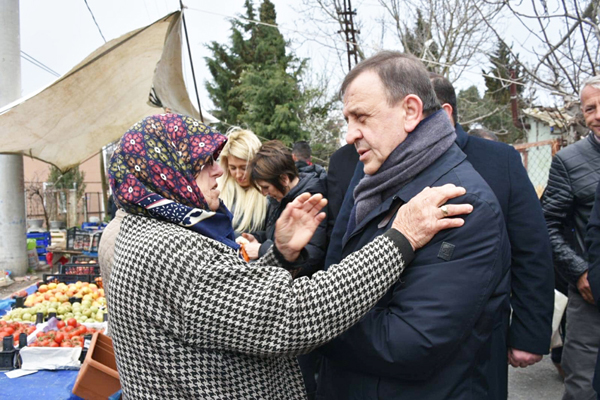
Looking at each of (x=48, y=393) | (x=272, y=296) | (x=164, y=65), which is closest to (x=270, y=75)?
(x=164, y=65)

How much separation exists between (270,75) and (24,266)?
1194 cm

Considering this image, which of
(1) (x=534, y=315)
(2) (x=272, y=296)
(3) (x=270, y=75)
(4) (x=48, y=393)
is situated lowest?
(4) (x=48, y=393)

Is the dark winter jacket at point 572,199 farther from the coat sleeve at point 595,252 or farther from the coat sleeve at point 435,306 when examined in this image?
the coat sleeve at point 435,306

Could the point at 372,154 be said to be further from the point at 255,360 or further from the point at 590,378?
the point at 590,378

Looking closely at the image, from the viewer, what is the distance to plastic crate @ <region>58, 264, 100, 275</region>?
5.90m

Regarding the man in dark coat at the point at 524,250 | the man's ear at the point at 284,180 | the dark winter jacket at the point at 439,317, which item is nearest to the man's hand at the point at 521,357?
the man in dark coat at the point at 524,250

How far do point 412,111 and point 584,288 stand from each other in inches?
73.2

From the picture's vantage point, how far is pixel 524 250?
1.99 m

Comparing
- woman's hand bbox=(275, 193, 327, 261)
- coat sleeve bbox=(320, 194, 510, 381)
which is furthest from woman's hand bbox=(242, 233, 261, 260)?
coat sleeve bbox=(320, 194, 510, 381)

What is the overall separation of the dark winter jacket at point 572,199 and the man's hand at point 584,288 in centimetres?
3

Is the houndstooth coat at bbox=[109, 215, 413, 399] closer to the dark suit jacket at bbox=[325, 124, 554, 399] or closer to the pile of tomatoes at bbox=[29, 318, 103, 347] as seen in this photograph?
the dark suit jacket at bbox=[325, 124, 554, 399]

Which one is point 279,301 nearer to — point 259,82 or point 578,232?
point 578,232

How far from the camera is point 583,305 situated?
2814 mm

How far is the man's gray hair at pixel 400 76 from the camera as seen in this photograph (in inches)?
62.2
